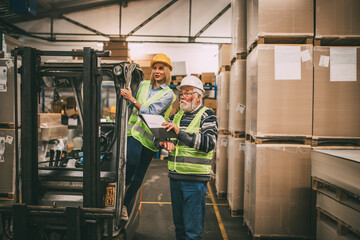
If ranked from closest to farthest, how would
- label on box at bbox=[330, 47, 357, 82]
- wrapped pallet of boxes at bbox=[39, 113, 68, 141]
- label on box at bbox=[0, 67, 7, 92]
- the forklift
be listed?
the forklift → label on box at bbox=[330, 47, 357, 82] → label on box at bbox=[0, 67, 7, 92] → wrapped pallet of boxes at bbox=[39, 113, 68, 141]

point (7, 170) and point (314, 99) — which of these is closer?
point (314, 99)

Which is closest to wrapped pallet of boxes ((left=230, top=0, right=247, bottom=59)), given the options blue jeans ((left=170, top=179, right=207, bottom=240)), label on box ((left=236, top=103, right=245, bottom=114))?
label on box ((left=236, top=103, right=245, bottom=114))

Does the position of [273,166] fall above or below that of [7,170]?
above

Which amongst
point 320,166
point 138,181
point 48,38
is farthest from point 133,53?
point 320,166

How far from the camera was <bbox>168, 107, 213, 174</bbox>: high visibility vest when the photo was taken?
2.33 metres

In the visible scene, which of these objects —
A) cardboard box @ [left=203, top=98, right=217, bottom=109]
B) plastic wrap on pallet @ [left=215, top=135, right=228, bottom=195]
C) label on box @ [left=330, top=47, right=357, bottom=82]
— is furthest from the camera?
cardboard box @ [left=203, top=98, right=217, bottom=109]

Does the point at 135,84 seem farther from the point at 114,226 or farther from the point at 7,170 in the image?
the point at 7,170

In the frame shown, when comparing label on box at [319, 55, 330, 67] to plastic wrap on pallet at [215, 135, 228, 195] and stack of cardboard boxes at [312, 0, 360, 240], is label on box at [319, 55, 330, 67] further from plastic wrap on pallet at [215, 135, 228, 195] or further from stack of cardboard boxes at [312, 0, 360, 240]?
plastic wrap on pallet at [215, 135, 228, 195]

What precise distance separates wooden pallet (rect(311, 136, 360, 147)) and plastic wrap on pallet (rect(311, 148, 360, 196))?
0.32 metres

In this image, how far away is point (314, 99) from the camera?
3070 millimetres

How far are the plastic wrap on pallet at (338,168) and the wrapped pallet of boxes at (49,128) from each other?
6.19 meters

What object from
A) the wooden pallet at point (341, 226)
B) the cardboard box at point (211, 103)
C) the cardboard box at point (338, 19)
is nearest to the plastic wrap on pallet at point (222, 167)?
the wooden pallet at point (341, 226)

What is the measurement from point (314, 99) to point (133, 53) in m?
8.52

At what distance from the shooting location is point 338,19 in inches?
121
